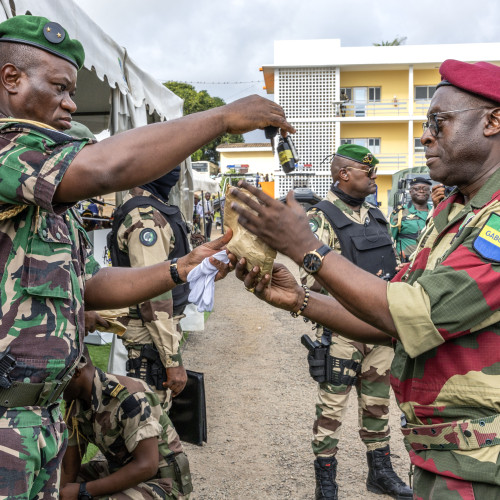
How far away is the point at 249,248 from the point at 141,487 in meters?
1.72

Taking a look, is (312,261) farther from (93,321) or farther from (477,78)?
(93,321)

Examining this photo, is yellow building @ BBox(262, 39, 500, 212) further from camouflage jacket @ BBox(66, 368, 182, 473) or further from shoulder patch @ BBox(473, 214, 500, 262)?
shoulder patch @ BBox(473, 214, 500, 262)

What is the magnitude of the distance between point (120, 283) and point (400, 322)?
1.11m

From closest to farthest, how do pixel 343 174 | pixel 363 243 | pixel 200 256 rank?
pixel 200 256, pixel 363 243, pixel 343 174

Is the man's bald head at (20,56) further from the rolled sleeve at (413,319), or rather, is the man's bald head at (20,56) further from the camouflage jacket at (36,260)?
the rolled sleeve at (413,319)

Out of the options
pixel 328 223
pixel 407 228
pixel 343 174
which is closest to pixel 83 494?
pixel 328 223

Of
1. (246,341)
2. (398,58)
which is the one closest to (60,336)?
(246,341)

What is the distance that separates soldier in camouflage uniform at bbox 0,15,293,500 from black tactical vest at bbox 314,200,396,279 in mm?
2600

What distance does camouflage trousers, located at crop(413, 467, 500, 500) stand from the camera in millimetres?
1649

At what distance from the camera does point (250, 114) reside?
1.52 m

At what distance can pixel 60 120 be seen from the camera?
1.76 m

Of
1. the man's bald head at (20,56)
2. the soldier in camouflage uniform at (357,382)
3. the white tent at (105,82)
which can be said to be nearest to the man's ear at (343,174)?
the soldier in camouflage uniform at (357,382)

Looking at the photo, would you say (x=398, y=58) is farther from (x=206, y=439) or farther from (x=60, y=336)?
(x=60, y=336)

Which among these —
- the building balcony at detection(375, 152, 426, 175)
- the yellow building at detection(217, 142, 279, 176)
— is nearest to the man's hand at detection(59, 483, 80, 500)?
the building balcony at detection(375, 152, 426, 175)
